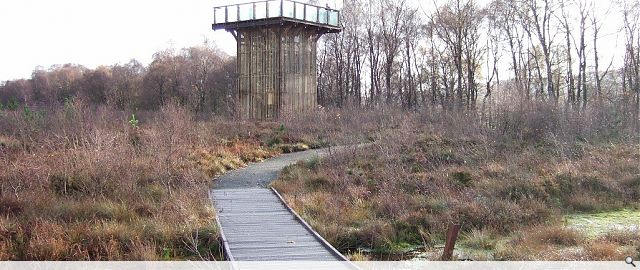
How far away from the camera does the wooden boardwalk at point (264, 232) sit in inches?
338

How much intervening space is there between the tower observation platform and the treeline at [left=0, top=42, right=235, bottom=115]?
51.6 ft

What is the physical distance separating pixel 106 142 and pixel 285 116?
50.0ft

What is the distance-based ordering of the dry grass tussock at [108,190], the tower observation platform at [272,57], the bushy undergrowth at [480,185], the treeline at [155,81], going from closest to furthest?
the dry grass tussock at [108,190] < the bushy undergrowth at [480,185] < the tower observation platform at [272,57] < the treeline at [155,81]

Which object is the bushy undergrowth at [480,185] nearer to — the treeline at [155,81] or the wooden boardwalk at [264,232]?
the wooden boardwalk at [264,232]

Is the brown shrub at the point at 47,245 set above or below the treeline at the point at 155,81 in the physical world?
below

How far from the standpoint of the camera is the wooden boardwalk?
8.59 m

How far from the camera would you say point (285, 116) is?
28.4 m

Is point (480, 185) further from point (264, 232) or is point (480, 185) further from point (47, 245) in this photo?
point (47, 245)

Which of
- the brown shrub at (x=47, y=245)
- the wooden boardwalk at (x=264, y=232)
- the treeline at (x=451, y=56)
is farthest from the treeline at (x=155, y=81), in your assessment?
the brown shrub at (x=47, y=245)

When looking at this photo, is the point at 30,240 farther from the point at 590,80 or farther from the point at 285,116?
the point at 590,80

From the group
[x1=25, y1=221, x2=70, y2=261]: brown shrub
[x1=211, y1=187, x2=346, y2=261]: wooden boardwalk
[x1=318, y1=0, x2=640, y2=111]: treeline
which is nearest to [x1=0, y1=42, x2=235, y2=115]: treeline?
[x1=318, y1=0, x2=640, y2=111]: treeline

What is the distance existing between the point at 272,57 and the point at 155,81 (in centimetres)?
2587

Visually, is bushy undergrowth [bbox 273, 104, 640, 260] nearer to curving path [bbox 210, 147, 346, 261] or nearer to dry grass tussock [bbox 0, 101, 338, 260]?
curving path [bbox 210, 147, 346, 261]

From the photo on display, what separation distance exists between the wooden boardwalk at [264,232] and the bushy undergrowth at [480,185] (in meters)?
0.55
